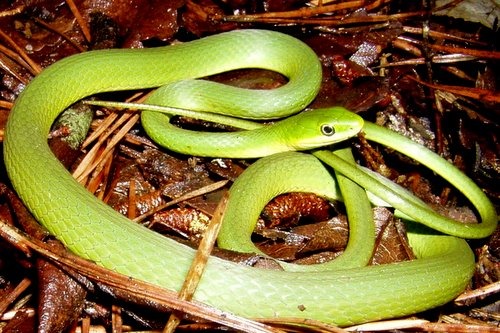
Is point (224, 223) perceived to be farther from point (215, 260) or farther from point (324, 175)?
point (324, 175)

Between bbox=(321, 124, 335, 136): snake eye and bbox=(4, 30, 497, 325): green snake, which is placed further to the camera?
bbox=(321, 124, 335, 136): snake eye

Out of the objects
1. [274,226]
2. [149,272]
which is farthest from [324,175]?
[149,272]

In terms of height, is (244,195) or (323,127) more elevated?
(323,127)

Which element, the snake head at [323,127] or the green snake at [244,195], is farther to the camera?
the snake head at [323,127]

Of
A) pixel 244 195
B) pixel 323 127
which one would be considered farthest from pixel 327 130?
pixel 244 195

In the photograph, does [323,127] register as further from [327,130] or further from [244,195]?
[244,195]

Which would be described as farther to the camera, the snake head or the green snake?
the snake head
